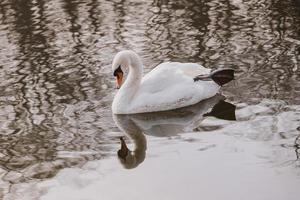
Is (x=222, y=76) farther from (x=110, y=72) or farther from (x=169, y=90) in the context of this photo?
(x=110, y=72)

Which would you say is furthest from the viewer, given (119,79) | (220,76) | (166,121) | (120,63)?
(220,76)

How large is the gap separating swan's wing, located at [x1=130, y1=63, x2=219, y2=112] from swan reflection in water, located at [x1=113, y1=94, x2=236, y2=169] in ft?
0.31

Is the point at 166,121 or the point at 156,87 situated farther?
the point at 156,87

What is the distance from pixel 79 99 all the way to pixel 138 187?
2.72 metres

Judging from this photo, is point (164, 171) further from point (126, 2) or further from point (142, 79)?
point (126, 2)

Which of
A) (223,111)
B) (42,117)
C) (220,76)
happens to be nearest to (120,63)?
(42,117)

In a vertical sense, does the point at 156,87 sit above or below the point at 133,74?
below

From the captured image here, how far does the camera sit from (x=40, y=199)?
672 centimetres

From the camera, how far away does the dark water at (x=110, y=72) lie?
24.9ft

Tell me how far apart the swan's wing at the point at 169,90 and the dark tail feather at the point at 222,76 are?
0.08m

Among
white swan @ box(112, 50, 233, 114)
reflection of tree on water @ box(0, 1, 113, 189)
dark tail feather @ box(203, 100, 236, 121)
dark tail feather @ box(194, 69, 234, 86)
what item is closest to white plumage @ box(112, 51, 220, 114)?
white swan @ box(112, 50, 233, 114)

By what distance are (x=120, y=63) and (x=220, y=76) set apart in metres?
1.32

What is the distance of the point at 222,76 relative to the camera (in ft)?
29.6

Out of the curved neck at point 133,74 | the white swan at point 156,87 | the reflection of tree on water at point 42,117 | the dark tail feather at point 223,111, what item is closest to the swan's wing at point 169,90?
the white swan at point 156,87
